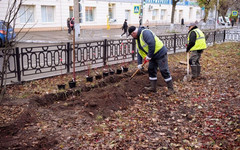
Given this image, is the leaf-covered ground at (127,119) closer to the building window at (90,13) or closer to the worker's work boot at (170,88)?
the worker's work boot at (170,88)

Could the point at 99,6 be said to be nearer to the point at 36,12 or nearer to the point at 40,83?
the point at 36,12

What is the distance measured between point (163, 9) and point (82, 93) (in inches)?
1496

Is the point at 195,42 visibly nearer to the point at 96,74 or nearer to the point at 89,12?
the point at 96,74

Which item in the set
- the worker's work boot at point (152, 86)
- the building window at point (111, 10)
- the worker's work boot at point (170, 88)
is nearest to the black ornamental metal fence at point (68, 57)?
the worker's work boot at point (152, 86)

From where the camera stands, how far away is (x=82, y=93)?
613 cm

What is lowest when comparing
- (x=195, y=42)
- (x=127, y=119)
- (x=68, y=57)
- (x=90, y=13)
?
(x=127, y=119)

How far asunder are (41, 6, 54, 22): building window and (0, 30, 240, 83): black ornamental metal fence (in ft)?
53.2

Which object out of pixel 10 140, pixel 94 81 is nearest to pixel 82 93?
pixel 94 81

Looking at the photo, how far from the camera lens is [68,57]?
7.80 m

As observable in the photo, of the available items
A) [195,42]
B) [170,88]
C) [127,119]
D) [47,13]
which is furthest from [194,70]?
[47,13]

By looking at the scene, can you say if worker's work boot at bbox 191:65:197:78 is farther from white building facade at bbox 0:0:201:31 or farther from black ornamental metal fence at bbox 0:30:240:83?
white building facade at bbox 0:0:201:31

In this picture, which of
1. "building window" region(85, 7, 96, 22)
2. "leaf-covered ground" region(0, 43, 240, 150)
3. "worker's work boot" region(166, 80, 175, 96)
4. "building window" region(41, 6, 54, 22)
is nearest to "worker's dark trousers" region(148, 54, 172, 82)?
"worker's work boot" region(166, 80, 175, 96)

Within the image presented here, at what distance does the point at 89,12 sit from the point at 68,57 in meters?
23.0

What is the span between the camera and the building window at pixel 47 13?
82.5ft
